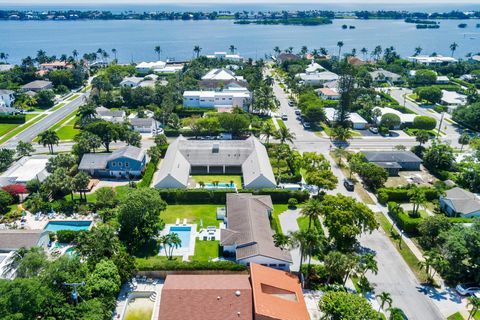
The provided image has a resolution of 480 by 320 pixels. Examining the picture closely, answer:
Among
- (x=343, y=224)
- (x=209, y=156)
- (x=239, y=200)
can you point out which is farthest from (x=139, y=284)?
(x=209, y=156)

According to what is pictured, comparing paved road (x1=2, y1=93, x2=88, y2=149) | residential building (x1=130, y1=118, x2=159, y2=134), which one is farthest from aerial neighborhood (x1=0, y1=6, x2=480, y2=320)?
paved road (x1=2, y1=93, x2=88, y2=149)

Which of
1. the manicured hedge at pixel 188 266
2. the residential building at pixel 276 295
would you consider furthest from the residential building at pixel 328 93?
the manicured hedge at pixel 188 266

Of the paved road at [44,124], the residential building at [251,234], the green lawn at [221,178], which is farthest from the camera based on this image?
the paved road at [44,124]

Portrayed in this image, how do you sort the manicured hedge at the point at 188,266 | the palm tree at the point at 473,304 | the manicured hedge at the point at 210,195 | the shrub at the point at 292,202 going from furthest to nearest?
the manicured hedge at the point at 210,195
the shrub at the point at 292,202
the manicured hedge at the point at 188,266
the palm tree at the point at 473,304

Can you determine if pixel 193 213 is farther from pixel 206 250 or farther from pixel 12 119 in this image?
pixel 12 119

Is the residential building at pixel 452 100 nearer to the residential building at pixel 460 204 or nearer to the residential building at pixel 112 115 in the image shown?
the residential building at pixel 460 204

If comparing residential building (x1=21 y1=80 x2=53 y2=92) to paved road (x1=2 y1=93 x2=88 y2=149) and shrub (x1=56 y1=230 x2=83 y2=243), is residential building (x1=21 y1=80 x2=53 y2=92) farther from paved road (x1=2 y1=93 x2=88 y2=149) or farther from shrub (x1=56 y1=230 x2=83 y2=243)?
shrub (x1=56 y1=230 x2=83 y2=243)

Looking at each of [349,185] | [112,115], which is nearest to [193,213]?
[349,185]
